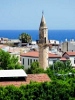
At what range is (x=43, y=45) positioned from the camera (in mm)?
43594

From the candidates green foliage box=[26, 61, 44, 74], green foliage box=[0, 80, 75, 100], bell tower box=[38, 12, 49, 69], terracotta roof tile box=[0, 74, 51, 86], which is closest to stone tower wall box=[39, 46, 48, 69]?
bell tower box=[38, 12, 49, 69]

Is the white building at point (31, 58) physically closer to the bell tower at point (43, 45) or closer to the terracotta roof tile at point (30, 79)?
the bell tower at point (43, 45)

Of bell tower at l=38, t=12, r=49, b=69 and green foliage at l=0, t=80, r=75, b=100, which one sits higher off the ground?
bell tower at l=38, t=12, r=49, b=69

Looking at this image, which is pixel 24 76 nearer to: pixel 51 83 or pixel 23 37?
pixel 51 83

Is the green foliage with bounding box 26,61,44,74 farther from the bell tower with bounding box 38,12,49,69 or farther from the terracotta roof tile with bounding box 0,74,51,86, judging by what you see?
the terracotta roof tile with bounding box 0,74,51,86

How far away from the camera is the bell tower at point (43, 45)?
43.0 m

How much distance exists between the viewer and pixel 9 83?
90.7ft

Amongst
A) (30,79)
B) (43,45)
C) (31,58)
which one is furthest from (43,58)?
(30,79)

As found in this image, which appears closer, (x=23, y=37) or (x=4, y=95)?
(x=4, y=95)

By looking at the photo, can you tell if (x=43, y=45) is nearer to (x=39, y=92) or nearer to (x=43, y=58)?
(x=43, y=58)

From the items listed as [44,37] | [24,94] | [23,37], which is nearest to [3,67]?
[44,37]

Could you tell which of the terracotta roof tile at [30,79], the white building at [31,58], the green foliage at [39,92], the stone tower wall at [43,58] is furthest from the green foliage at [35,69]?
the green foliage at [39,92]

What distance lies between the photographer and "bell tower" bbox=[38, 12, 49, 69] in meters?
43.0

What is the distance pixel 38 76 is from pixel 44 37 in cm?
1482
